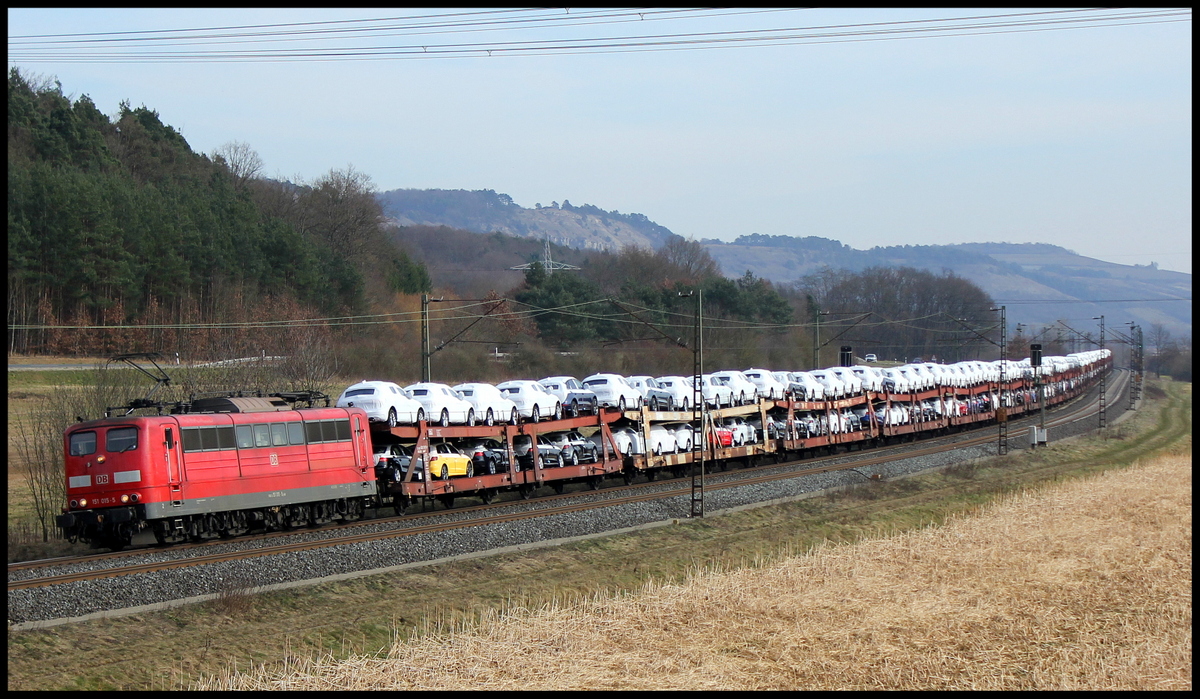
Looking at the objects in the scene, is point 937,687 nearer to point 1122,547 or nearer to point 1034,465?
point 1122,547

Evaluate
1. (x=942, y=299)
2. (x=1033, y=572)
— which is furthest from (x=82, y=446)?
(x=942, y=299)

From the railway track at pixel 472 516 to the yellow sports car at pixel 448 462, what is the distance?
106 cm

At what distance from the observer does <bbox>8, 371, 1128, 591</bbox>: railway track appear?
19797 mm

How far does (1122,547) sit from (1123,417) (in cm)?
5812

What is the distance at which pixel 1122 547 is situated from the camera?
2550 cm

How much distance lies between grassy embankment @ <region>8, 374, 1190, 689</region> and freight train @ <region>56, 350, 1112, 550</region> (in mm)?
4062

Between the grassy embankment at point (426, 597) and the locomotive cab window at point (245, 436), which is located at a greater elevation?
the locomotive cab window at point (245, 436)

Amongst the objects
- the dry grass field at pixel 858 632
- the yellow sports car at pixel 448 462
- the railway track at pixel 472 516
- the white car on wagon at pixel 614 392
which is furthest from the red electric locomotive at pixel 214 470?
the white car on wagon at pixel 614 392

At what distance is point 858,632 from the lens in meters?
16.9

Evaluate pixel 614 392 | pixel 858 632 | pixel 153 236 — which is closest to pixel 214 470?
pixel 858 632

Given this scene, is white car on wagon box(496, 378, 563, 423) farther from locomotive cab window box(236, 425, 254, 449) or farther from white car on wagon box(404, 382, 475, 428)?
locomotive cab window box(236, 425, 254, 449)

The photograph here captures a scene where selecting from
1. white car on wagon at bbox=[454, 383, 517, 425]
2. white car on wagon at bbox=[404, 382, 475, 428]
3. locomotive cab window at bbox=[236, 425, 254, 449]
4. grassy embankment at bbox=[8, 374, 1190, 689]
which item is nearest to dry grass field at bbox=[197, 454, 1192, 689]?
grassy embankment at bbox=[8, 374, 1190, 689]

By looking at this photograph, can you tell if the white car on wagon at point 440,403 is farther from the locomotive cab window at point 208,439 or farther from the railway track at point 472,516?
the locomotive cab window at point 208,439

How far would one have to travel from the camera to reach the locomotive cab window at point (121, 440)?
22453 mm
